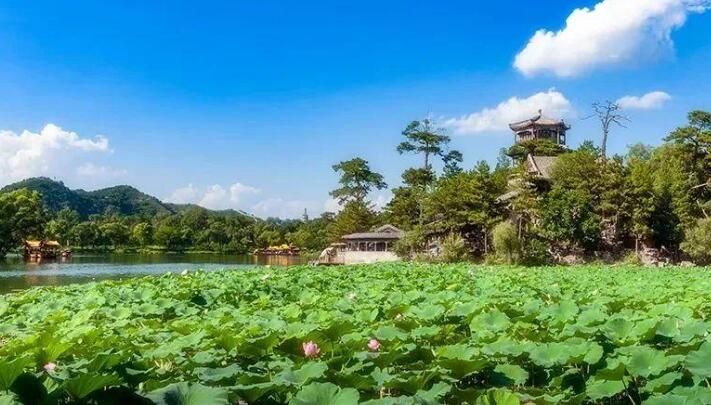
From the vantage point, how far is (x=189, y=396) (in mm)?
1929

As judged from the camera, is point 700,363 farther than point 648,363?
No

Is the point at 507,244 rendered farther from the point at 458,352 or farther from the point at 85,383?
the point at 85,383

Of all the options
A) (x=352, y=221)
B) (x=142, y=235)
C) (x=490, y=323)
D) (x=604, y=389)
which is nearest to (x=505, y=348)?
(x=604, y=389)

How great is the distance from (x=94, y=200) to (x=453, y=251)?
413ft

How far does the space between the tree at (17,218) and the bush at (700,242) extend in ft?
140

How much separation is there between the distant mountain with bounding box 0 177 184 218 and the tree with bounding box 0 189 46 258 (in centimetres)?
7462

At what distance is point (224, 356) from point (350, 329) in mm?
762

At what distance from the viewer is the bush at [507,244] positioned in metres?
27.1

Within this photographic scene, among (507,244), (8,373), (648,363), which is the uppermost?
(507,244)

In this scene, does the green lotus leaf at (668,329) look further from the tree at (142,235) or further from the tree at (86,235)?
the tree at (142,235)

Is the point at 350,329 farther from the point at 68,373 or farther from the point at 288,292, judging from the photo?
the point at 288,292

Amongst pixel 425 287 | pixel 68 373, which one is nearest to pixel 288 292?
pixel 425 287

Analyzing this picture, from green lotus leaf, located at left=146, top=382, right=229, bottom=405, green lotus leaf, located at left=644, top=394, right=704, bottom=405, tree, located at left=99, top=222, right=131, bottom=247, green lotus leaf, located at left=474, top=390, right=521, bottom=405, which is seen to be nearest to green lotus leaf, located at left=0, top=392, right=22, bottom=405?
green lotus leaf, located at left=146, top=382, right=229, bottom=405

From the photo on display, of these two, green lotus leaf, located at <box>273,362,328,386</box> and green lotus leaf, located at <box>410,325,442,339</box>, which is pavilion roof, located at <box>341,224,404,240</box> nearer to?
green lotus leaf, located at <box>410,325,442,339</box>
